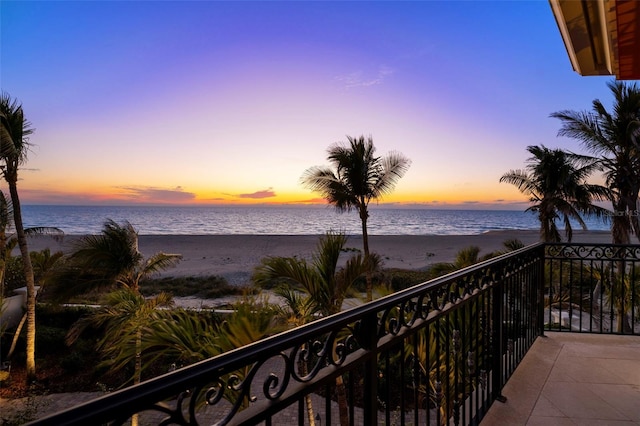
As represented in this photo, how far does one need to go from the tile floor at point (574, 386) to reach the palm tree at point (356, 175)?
28.0 feet

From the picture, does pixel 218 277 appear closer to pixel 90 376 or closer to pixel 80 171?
pixel 90 376

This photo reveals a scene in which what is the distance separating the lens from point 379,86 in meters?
11.1

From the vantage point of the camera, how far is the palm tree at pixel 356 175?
1224 centimetres

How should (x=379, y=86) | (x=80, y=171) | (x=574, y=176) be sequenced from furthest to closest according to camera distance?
(x=80, y=171)
(x=574, y=176)
(x=379, y=86)

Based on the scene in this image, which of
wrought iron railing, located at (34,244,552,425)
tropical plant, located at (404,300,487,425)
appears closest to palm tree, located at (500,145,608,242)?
tropical plant, located at (404,300,487,425)

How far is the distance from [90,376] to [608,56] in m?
12.4

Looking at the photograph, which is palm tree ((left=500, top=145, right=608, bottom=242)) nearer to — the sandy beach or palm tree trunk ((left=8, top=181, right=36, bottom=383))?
the sandy beach

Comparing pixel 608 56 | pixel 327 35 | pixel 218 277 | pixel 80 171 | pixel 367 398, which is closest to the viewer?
pixel 367 398

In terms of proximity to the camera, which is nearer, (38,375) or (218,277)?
(38,375)

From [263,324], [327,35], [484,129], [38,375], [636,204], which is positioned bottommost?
[38,375]

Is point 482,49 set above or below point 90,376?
above

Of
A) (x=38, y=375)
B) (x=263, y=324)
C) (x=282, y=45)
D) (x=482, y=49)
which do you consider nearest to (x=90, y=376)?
(x=38, y=375)

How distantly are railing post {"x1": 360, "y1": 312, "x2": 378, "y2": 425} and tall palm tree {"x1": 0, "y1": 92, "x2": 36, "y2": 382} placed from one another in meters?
11.3

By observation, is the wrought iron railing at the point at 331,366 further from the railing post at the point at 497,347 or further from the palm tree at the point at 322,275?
the palm tree at the point at 322,275
